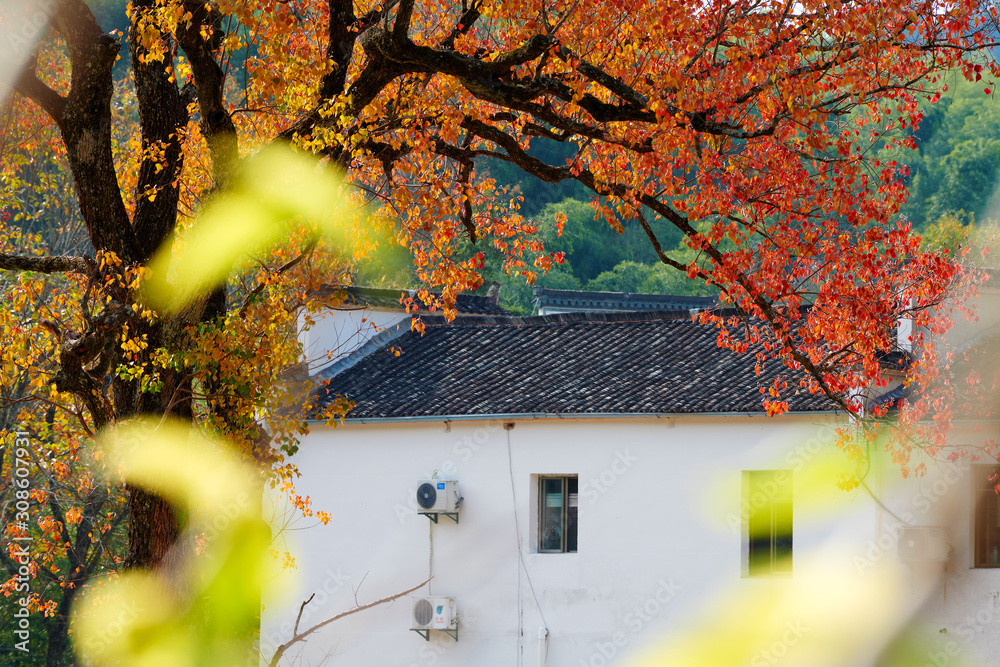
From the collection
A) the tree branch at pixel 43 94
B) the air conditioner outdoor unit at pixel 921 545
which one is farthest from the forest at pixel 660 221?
the tree branch at pixel 43 94

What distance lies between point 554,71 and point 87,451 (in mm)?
11015

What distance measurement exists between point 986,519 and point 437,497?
656cm

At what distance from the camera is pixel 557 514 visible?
14672mm

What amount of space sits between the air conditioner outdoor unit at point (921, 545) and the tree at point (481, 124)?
4.29 meters

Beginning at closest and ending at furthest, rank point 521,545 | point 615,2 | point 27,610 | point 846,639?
point 615,2 < point 846,639 < point 521,545 < point 27,610

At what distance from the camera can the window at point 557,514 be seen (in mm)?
14562

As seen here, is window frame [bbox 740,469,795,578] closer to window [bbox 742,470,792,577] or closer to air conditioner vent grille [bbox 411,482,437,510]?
window [bbox 742,470,792,577]

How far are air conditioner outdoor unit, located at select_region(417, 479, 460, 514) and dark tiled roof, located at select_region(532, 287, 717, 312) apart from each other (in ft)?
23.7

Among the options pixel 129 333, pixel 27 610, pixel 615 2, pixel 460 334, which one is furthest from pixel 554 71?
pixel 27 610

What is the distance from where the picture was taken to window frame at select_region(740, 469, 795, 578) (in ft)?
43.8

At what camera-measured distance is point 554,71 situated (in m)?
7.97

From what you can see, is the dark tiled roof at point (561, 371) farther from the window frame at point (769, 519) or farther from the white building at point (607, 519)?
the window frame at point (769, 519)

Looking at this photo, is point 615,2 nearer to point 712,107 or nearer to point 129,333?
point 712,107

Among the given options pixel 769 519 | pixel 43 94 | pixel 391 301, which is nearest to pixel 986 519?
pixel 769 519
